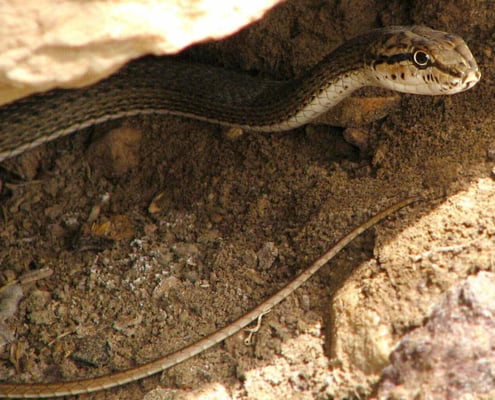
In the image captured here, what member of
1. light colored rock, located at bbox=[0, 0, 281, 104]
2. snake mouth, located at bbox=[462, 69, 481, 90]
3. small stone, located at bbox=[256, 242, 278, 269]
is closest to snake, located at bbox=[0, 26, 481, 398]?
snake mouth, located at bbox=[462, 69, 481, 90]

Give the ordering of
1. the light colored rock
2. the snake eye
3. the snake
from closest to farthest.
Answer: the light colored rock
the snake
the snake eye

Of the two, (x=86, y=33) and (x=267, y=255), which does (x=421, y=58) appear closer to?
(x=267, y=255)

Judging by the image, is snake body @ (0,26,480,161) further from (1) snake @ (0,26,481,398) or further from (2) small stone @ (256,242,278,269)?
(2) small stone @ (256,242,278,269)

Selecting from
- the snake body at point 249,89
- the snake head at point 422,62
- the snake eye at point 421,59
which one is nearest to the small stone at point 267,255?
the snake body at point 249,89

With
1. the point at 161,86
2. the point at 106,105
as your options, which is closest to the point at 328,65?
the point at 161,86

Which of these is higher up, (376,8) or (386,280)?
(376,8)

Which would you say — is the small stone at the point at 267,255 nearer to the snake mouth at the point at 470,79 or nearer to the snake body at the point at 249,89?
the snake body at the point at 249,89

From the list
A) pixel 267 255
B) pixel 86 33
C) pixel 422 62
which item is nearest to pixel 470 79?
pixel 422 62

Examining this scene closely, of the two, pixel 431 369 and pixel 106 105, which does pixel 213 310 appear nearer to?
pixel 431 369
